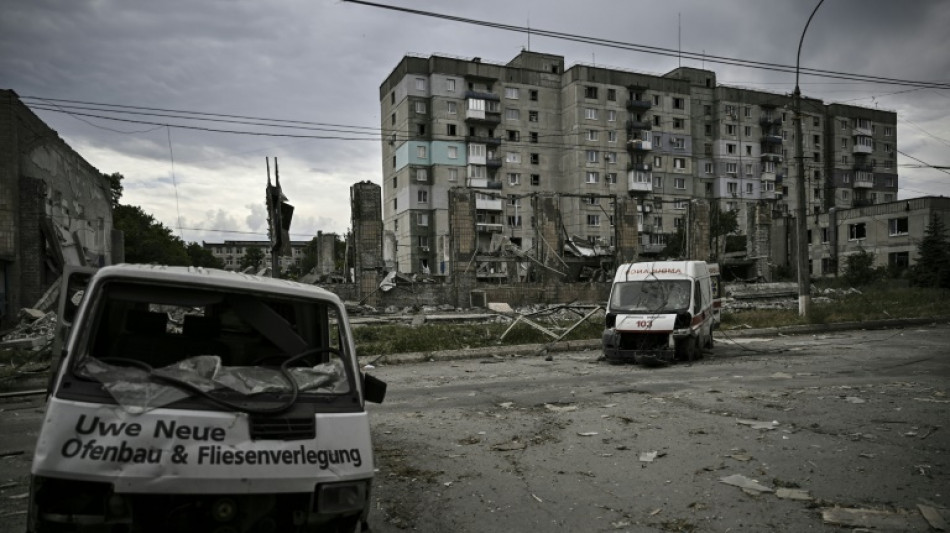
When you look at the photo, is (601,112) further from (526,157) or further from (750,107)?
(750,107)

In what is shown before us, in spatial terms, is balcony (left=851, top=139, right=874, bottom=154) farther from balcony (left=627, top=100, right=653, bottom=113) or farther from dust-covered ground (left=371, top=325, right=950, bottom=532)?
dust-covered ground (left=371, top=325, right=950, bottom=532)

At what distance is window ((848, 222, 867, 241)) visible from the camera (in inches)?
2015

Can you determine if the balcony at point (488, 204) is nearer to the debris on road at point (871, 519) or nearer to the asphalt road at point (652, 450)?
the asphalt road at point (652, 450)

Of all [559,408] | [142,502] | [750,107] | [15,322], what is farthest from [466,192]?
[750,107]

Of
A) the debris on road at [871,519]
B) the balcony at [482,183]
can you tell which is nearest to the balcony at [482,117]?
the balcony at [482,183]

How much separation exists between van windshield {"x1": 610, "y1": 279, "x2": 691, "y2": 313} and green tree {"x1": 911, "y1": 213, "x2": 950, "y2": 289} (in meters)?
30.0

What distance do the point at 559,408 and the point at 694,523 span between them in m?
4.43

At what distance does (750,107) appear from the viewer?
69.6 meters

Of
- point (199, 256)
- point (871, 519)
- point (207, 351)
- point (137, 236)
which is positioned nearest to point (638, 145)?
point (137, 236)

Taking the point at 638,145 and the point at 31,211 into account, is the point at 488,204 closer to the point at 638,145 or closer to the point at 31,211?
the point at 638,145

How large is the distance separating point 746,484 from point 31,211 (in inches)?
902

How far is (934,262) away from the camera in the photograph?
Answer: 35938mm

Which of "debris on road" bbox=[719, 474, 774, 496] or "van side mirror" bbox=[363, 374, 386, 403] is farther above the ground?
"van side mirror" bbox=[363, 374, 386, 403]

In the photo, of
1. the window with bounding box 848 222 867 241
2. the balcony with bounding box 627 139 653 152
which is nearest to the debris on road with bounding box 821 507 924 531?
the window with bounding box 848 222 867 241
